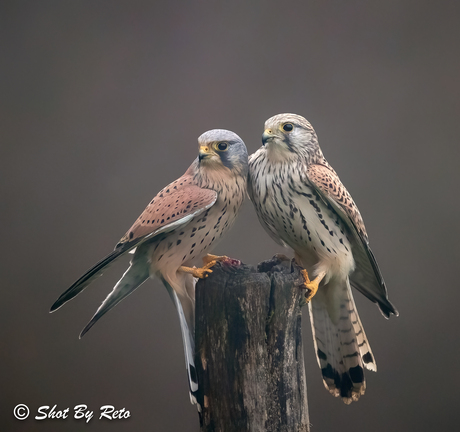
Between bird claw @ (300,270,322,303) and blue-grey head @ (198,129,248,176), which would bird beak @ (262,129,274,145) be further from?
bird claw @ (300,270,322,303)

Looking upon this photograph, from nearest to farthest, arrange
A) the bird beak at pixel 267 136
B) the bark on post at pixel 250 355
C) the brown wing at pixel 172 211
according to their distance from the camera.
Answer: the bark on post at pixel 250 355 → the brown wing at pixel 172 211 → the bird beak at pixel 267 136

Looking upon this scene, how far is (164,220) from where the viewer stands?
1731 millimetres

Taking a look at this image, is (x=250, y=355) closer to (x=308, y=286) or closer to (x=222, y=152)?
(x=308, y=286)

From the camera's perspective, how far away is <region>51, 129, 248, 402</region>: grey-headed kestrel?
1.74m

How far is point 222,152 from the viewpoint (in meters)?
1.79

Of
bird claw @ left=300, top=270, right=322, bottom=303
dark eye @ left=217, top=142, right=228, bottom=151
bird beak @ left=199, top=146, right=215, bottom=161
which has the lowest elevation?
bird claw @ left=300, top=270, right=322, bottom=303

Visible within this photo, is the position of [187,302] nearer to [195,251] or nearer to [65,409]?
[195,251]

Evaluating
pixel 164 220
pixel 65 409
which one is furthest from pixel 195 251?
pixel 65 409

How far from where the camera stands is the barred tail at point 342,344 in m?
2.03

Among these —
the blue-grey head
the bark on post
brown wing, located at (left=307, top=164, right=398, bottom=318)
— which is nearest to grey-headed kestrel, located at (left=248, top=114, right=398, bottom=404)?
brown wing, located at (left=307, top=164, right=398, bottom=318)
